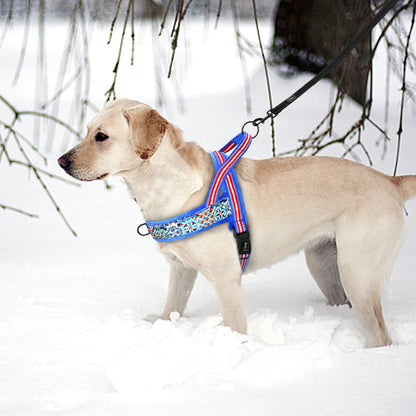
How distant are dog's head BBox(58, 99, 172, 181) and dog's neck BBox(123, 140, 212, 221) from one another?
60 millimetres

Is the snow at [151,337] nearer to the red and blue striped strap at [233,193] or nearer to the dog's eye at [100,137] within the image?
the red and blue striped strap at [233,193]

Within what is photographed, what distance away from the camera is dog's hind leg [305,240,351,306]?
2510 mm

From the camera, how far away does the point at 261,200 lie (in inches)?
86.8

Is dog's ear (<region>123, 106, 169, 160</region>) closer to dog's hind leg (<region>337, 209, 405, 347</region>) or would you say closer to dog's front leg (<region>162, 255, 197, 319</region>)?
dog's front leg (<region>162, 255, 197, 319</region>)

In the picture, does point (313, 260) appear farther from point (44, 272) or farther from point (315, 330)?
point (44, 272)

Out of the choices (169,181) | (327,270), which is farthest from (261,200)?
(327,270)

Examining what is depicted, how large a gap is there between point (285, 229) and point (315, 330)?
0.40 metres

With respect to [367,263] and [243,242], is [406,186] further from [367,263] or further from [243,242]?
[243,242]

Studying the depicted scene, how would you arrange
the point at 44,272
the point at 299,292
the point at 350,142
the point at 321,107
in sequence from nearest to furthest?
the point at 299,292 < the point at 44,272 < the point at 350,142 < the point at 321,107

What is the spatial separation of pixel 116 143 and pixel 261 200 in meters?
0.58

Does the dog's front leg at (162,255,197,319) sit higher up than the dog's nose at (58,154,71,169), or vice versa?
the dog's nose at (58,154,71,169)

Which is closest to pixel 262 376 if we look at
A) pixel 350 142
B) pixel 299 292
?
pixel 299 292

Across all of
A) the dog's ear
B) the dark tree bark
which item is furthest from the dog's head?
the dark tree bark

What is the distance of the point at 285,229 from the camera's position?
224 centimetres
